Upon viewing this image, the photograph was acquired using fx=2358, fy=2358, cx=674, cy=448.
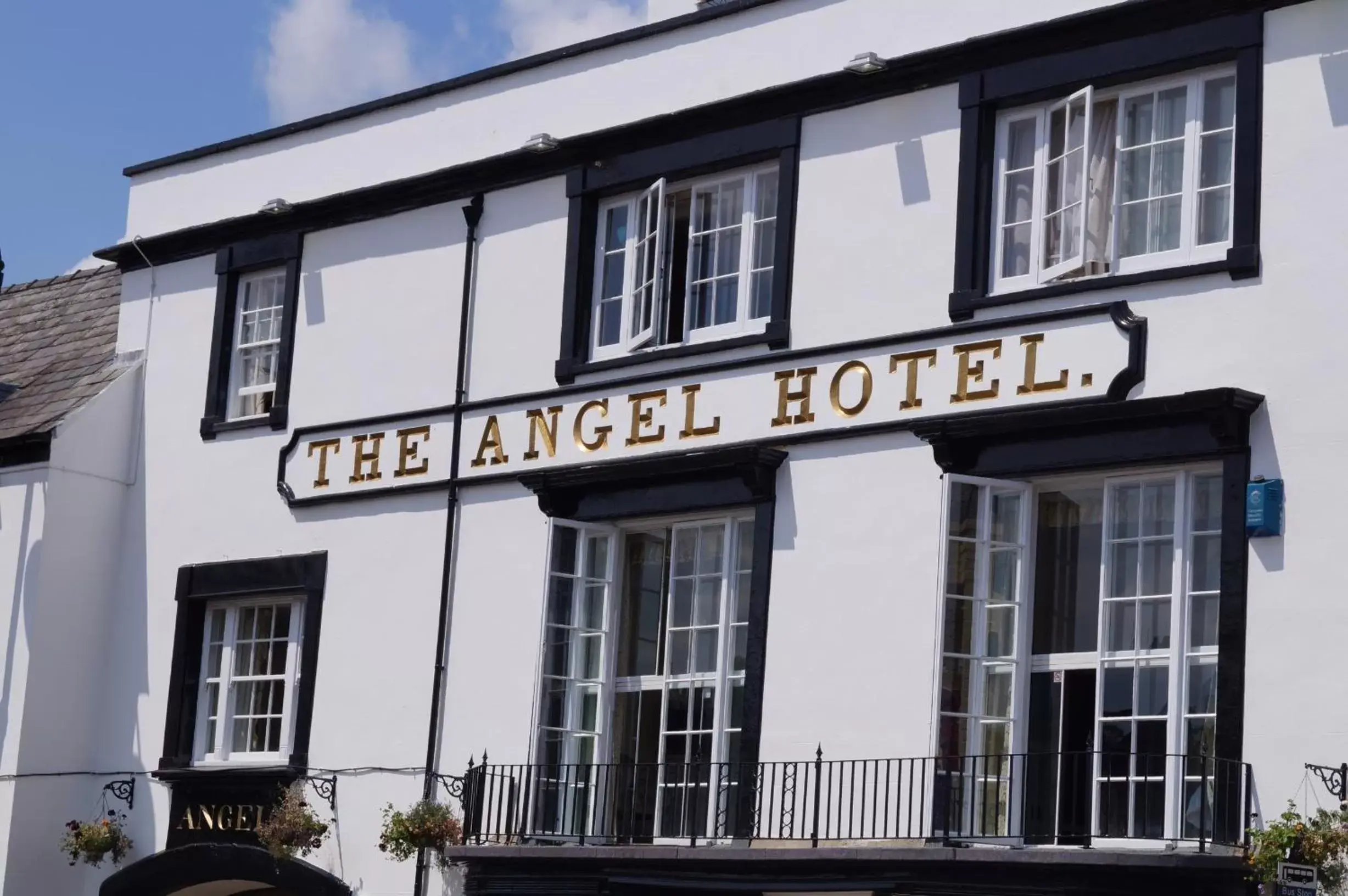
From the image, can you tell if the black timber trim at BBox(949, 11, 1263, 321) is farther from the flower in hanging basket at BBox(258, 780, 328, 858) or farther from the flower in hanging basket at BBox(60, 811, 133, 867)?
the flower in hanging basket at BBox(60, 811, 133, 867)

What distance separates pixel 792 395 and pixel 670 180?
7.91 ft

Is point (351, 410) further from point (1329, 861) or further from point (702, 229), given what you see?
point (1329, 861)

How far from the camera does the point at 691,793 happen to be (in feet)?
57.2

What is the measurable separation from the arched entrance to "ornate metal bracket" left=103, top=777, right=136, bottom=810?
640 millimetres

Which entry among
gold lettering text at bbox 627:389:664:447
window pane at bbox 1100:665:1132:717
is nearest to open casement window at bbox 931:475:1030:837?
window pane at bbox 1100:665:1132:717

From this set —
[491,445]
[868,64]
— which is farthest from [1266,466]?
[491,445]

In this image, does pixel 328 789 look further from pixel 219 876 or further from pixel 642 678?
pixel 642 678

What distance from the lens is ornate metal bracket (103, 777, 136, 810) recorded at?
69.8 feet

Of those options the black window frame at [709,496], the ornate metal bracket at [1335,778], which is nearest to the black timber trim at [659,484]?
the black window frame at [709,496]

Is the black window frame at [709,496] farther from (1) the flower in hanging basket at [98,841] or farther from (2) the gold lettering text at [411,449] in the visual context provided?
(1) the flower in hanging basket at [98,841]

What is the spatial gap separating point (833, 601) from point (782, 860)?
192 centimetres

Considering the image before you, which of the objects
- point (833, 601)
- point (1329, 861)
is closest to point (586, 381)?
point (833, 601)

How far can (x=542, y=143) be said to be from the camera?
763 inches

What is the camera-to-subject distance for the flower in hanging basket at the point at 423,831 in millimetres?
18375
